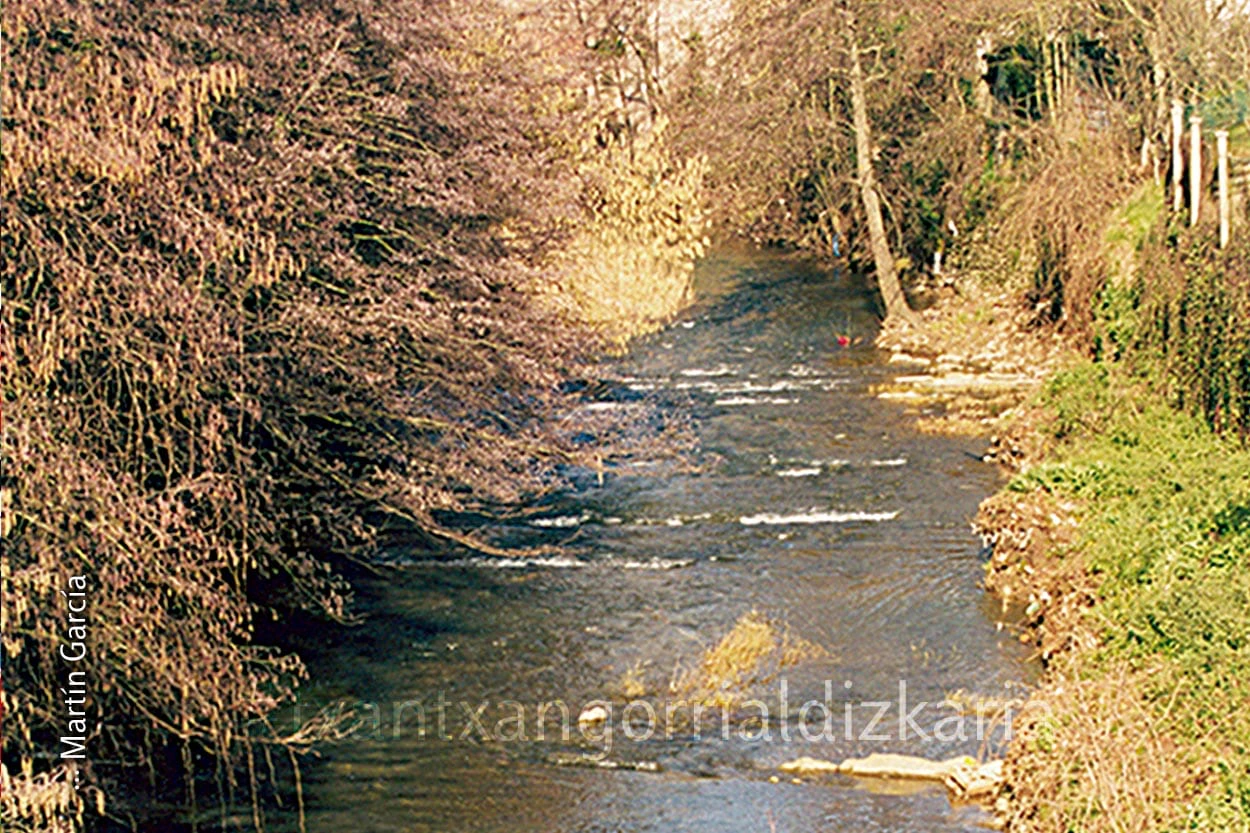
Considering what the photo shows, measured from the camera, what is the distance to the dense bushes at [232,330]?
8.77 m

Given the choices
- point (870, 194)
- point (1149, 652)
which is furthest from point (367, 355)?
point (870, 194)

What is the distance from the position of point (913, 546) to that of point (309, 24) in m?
7.65

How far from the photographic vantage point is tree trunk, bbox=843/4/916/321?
1095 inches

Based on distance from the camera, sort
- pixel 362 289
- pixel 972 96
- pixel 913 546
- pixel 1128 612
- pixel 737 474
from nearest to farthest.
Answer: pixel 1128 612 < pixel 362 289 < pixel 913 546 < pixel 737 474 < pixel 972 96

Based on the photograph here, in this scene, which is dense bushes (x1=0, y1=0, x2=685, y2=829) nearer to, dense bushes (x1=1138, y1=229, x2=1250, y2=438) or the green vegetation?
the green vegetation

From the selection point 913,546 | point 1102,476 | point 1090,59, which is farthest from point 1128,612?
point 1090,59

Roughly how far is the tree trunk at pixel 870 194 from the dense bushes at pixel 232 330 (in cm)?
1081

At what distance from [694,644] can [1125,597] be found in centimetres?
374

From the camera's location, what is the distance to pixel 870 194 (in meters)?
29.6

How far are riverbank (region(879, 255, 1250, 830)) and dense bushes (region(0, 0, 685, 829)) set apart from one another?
15.6ft

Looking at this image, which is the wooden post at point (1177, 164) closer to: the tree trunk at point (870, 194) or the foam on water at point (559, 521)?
the tree trunk at point (870, 194)

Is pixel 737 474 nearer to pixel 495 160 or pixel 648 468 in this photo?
pixel 648 468

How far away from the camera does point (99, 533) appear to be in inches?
331

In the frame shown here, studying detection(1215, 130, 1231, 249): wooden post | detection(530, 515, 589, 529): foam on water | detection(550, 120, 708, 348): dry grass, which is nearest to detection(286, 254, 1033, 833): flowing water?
detection(530, 515, 589, 529): foam on water
